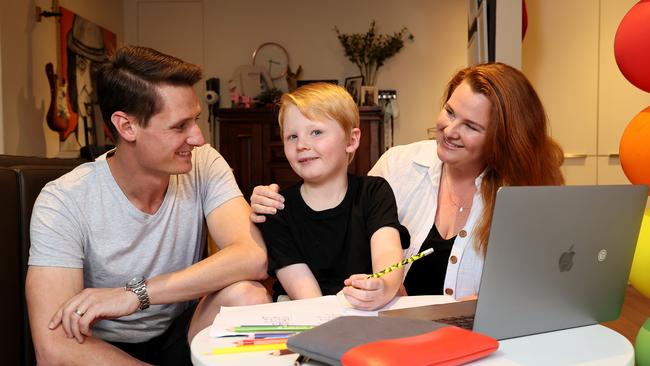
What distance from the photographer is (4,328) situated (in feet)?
5.77

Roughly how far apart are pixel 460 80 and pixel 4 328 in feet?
5.13

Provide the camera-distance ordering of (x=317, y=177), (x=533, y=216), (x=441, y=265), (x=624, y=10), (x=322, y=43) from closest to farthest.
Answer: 1. (x=533, y=216)
2. (x=317, y=177)
3. (x=441, y=265)
4. (x=624, y=10)
5. (x=322, y=43)

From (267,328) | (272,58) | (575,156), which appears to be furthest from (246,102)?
(267,328)

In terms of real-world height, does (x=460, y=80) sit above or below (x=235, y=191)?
above

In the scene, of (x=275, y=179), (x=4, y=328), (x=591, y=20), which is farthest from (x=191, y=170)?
(x=275, y=179)

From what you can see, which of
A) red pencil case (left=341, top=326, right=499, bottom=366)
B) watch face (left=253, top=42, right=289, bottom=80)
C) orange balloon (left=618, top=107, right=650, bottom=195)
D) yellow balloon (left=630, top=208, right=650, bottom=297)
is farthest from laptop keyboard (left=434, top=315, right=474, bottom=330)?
watch face (left=253, top=42, right=289, bottom=80)

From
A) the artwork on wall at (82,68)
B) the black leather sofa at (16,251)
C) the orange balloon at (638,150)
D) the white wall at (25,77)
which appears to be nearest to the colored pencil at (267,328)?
the black leather sofa at (16,251)

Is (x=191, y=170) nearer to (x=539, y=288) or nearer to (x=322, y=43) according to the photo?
(x=539, y=288)

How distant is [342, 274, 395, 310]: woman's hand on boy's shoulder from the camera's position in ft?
4.34

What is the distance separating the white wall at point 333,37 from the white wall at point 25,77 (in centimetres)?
173

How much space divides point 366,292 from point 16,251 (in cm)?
114

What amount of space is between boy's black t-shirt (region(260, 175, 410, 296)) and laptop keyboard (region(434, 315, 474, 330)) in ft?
1.73

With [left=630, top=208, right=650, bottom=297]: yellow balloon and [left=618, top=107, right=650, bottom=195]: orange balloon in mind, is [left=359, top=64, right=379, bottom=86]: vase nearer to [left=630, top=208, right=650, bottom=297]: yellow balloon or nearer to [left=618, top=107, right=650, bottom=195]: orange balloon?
[left=618, top=107, right=650, bottom=195]: orange balloon

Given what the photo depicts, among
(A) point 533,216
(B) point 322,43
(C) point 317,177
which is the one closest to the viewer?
(A) point 533,216
